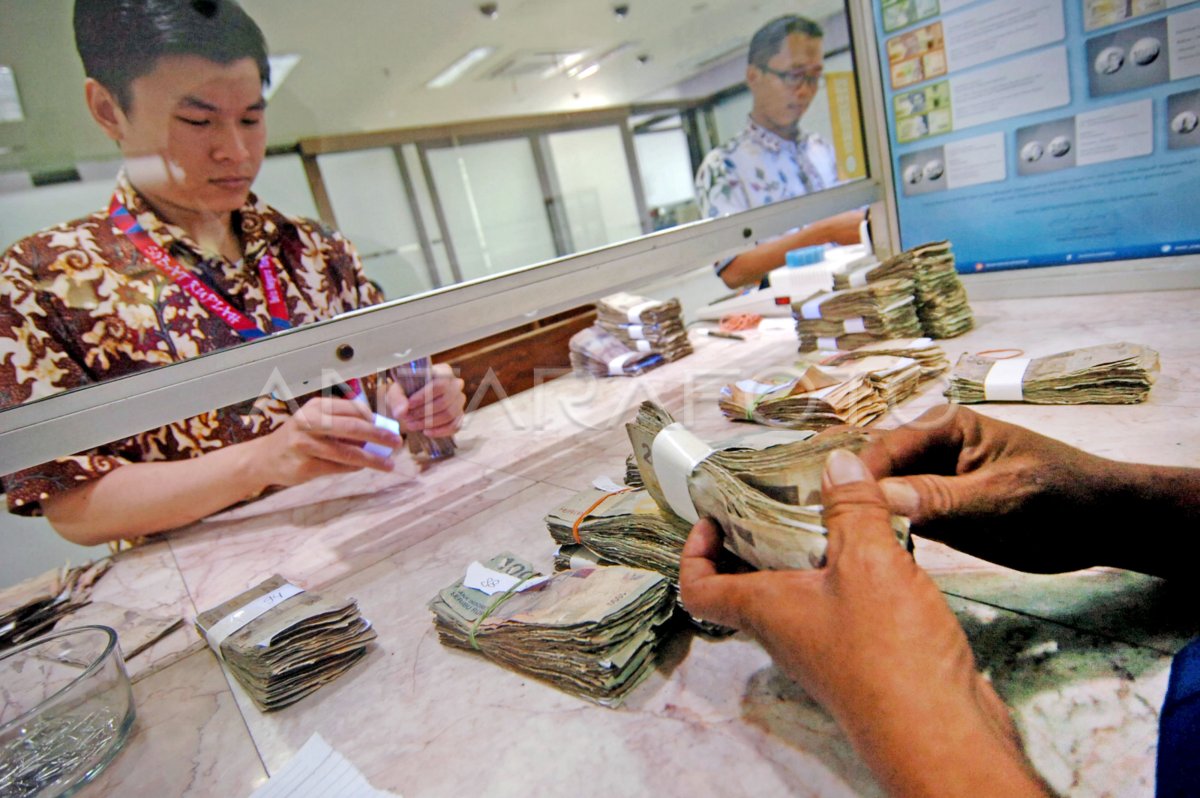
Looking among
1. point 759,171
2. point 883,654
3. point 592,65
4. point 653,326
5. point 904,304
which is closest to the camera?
point 883,654

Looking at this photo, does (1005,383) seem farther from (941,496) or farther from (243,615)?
(243,615)

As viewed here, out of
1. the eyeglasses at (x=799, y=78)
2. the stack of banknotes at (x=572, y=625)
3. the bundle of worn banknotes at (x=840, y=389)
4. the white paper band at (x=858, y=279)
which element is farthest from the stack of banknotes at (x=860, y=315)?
the stack of banknotes at (x=572, y=625)

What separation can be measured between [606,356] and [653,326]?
0.22 m

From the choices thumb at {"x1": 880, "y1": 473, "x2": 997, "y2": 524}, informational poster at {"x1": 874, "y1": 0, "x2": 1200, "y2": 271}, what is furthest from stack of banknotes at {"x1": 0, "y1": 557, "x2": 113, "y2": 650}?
informational poster at {"x1": 874, "y1": 0, "x2": 1200, "y2": 271}

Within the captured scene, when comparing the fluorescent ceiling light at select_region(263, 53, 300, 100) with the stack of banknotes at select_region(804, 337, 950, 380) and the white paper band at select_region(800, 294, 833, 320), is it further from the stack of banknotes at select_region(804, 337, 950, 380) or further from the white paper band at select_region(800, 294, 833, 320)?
the white paper band at select_region(800, 294, 833, 320)

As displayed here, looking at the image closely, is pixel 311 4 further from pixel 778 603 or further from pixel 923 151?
pixel 923 151

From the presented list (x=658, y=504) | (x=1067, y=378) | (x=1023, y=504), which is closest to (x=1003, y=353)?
(x=1067, y=378)

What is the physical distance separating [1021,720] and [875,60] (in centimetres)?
220

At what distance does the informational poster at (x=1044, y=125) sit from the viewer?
1590 mm

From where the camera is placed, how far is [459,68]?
1377 mm

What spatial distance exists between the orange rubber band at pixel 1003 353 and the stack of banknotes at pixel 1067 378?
0.26 feet

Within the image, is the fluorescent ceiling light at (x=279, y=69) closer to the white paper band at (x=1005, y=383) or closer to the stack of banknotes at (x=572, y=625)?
the stack of banknotes at (x=572, y=625)

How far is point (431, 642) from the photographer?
93cm

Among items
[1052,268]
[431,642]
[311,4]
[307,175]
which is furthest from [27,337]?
[1052,268]
